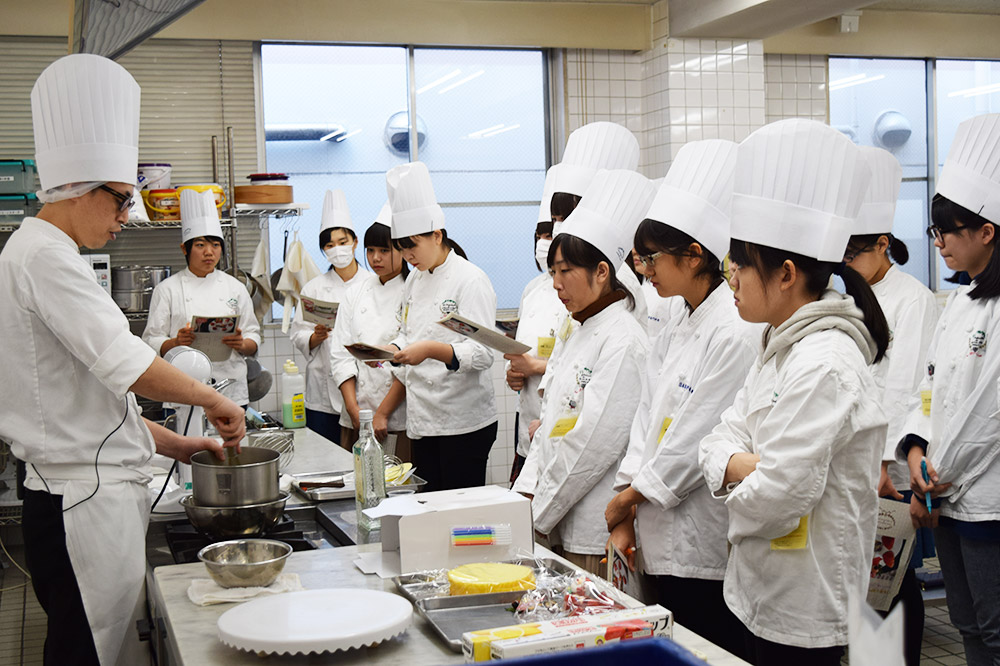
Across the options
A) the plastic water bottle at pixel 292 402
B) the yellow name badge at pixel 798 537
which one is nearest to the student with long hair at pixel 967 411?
the yellow name badge at pixel 798 537

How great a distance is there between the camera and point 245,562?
164 cm

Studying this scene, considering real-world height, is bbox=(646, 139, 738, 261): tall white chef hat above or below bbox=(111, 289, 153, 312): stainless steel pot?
above

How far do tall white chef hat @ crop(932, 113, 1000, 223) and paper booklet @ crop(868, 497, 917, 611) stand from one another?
86 cm

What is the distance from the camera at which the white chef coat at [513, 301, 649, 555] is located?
89.7 inches

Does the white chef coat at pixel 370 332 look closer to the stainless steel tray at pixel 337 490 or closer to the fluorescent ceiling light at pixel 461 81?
the stainless steel tray at pixel 337 490

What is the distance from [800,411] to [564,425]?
0.84 meters

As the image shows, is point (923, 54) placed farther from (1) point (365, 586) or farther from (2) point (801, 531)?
(1) point (365, 586)

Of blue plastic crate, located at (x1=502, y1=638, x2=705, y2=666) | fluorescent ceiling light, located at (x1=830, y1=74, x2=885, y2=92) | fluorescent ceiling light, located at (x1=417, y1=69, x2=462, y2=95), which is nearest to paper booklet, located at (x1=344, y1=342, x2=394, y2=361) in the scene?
blue plastic crate, located at (x1=502, y1=638, x2=705, y2=666)

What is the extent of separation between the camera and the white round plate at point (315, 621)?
4.17ft

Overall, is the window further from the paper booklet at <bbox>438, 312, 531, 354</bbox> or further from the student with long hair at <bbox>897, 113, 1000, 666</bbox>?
the student with long hair at <bbox>897, 113, 1000, 666</bbox>

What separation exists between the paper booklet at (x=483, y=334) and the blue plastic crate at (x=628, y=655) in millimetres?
2244

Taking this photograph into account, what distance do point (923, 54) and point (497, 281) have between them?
347 centimetres

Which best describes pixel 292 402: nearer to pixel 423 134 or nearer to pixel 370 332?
pixel 370 332

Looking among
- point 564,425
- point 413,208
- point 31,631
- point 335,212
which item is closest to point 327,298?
point 335,212
